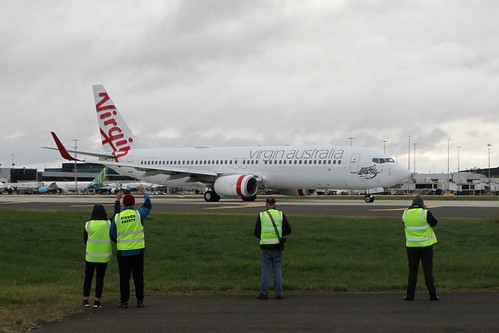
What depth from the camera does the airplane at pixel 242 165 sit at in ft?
152

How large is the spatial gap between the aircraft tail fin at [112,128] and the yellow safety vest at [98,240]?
48.7 meters

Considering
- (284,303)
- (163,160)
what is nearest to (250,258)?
(284,303)

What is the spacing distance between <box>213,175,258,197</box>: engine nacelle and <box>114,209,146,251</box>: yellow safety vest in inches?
1404

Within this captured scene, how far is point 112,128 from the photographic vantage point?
60.9 m

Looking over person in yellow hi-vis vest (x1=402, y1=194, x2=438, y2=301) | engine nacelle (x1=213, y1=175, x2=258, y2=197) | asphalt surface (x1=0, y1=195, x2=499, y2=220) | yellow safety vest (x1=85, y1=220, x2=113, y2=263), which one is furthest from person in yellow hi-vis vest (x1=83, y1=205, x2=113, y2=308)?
engine nacelle (x1=213, y1=175, x2=258, y2=197)

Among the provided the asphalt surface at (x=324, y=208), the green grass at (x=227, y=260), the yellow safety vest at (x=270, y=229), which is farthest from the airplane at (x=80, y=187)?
the yellow safety vest at (x=270, y=229)

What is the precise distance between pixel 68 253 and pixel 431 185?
13920 centimetres

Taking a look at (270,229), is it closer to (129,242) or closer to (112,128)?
(129,242)

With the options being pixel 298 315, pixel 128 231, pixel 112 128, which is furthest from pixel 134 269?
pixel 112 128

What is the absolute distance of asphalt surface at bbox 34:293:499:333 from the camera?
10.1 metres

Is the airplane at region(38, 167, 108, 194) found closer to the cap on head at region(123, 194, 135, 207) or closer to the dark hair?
the dark hair

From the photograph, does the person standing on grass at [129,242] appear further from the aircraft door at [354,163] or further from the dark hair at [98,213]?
the aircraft door at [354,163]

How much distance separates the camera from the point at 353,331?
977cm

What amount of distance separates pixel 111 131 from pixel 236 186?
17.2 metres
